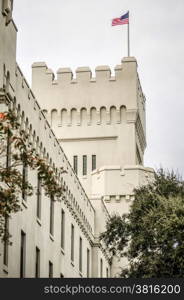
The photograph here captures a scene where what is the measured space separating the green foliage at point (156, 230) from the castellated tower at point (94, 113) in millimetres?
32063

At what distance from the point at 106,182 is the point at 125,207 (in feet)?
6.87

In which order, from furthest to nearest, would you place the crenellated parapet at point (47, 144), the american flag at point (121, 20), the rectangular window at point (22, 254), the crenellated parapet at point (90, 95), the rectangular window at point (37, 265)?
1. the crenellated parapet at point (90, 95)
2. the american flag at point (121, 20)
3. the rectangular window at point (37, 265)
4. the crenellated parapet at point (47, 144)
5. the rectangular window at point (22, 254)

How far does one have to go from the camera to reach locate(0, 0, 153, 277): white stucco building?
1558 inches

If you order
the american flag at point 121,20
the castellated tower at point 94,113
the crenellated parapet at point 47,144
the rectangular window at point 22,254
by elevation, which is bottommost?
the rectangular window at point 22,254

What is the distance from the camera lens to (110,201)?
233ft

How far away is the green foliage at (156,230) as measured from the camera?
132 ft

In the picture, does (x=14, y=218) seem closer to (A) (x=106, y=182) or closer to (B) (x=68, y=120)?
(A) (x=106, y=182)

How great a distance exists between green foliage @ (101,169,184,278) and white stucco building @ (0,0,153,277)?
11.3 feet

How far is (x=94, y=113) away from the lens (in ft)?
265

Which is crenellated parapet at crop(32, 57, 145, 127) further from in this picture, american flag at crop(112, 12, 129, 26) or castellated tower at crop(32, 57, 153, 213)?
american flag at crop(112, 12, 129, 26)

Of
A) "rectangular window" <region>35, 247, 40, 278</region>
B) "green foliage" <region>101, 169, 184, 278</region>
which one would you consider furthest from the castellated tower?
"rectangular window" <region>35, 247, 40, 278</region>

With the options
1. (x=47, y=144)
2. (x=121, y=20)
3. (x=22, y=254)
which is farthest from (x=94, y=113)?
(x=22, y=254)

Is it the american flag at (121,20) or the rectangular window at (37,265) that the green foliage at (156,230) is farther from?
the american flag at (121,20)

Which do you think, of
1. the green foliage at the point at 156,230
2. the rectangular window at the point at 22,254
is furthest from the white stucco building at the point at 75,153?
the green foliage at the point at 156,230
